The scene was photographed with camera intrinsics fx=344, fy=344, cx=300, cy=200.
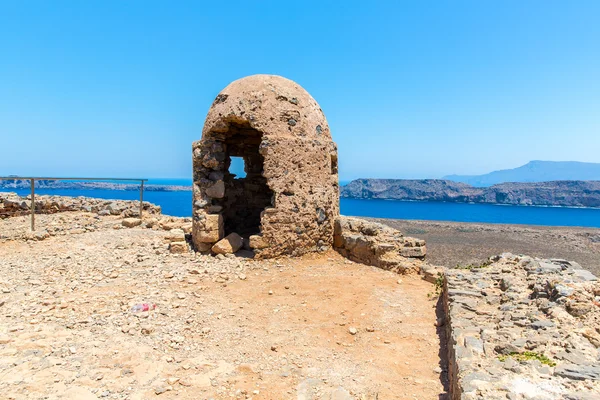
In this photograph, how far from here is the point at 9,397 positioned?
3.27 m

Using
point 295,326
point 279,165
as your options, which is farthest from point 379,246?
point 295,326

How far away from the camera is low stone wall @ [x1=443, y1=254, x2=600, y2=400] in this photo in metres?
2.75

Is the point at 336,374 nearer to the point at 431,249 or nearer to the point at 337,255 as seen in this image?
the point at 337,255

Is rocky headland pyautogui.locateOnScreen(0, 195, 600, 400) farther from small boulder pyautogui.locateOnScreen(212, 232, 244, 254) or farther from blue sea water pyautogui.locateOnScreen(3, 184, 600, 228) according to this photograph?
blue sea water pyautogui.locateOnScreen(3, 184, 600, 228)

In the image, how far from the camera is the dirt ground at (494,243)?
23.0 m

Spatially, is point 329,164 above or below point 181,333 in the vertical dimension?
above

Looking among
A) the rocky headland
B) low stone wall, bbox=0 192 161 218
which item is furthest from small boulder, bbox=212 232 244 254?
low stone wall, bbox=0 192 161 218

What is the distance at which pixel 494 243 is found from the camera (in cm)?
2955

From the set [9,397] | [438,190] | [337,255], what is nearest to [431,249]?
[337,255]

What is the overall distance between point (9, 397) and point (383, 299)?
5091 millimetres

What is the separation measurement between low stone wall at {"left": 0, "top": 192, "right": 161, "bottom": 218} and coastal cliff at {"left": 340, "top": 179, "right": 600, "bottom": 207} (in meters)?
105

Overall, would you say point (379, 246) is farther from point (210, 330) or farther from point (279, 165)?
point (210, 330)

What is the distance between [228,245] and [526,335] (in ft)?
20.7

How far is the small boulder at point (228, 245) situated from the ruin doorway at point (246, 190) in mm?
1950
